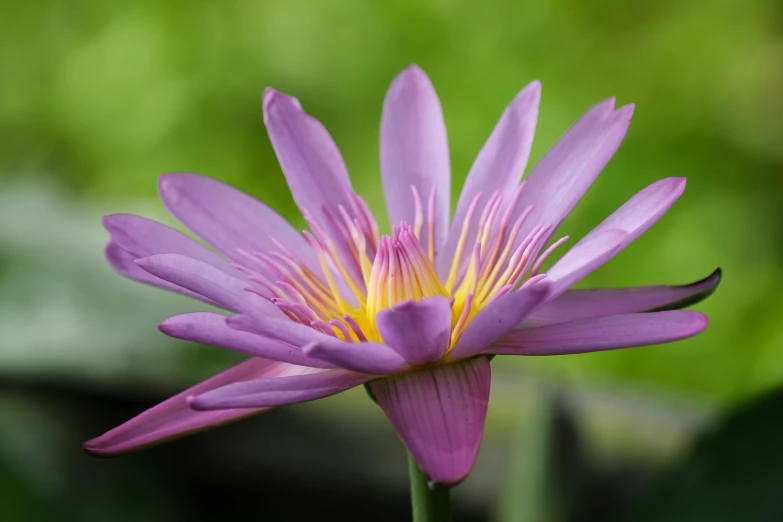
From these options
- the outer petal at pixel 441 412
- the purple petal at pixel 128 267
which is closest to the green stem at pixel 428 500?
the outer petal at pixel 441 412

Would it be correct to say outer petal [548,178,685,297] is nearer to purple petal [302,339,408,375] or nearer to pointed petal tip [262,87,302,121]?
purple petal [302,339,408,375]

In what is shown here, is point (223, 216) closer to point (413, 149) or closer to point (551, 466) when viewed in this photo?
point (413, 149)

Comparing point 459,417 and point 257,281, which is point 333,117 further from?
point 459,417

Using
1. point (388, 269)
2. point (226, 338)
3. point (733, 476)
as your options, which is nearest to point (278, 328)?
point (226, 338)

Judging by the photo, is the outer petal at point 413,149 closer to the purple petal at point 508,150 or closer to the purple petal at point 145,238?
the purple petal at point 508,150

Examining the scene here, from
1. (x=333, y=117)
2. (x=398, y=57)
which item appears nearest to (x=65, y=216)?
(x=333, y=117)

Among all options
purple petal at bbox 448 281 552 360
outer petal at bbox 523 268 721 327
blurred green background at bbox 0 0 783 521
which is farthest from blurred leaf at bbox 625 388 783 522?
purple petal at bbox 448 281 552 360
